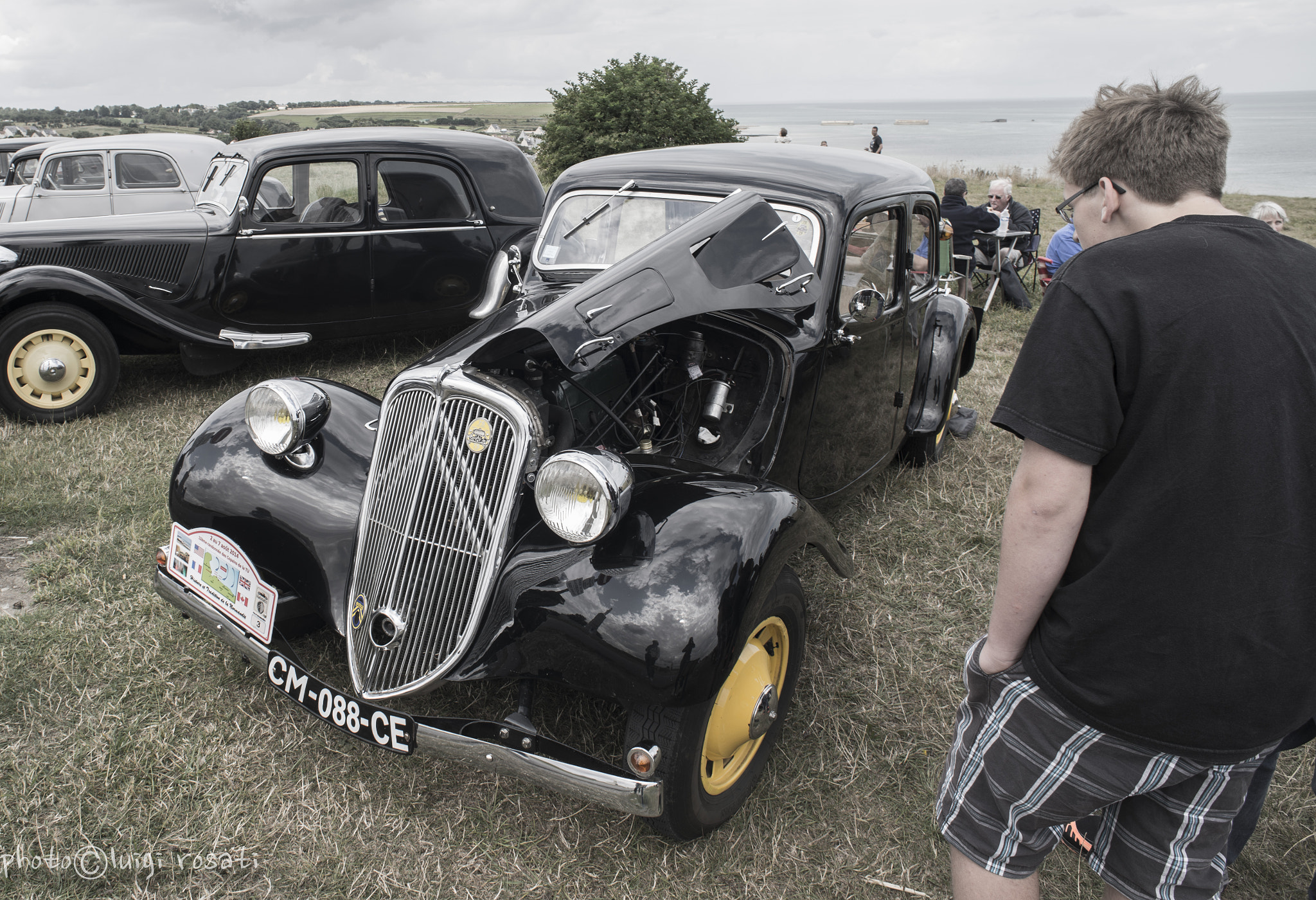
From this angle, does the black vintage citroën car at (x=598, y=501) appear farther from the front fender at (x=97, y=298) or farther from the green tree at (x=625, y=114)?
the green tree at (x=625, y=114)

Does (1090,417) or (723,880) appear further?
(723,880)

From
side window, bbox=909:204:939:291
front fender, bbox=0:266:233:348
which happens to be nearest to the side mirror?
side window, bbox=909:204:939:291

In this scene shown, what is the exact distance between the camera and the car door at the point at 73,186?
904cm

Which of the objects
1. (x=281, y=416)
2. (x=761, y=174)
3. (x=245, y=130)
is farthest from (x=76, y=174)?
(x=245, y=130)

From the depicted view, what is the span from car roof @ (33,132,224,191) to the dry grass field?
740 centimetres

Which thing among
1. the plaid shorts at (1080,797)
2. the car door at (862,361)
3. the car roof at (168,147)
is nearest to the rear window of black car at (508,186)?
the car door at (862,361)

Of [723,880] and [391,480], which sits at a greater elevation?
[391,480]

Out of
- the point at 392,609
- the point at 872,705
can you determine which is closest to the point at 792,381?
the point at 872,705

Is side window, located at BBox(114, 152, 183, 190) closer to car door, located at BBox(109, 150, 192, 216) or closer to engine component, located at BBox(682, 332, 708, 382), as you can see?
car door, located at BBox(109, 150, 192, 216)

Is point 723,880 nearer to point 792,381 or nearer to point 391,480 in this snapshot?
point 391,480

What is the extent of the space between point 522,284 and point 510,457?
1610 mm

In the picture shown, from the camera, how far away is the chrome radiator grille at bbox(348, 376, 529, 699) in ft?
7.23

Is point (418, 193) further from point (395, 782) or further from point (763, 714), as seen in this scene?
point (763, 714)

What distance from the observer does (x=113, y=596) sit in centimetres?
323
